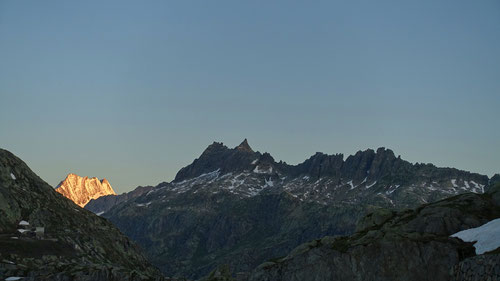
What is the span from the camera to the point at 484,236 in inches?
4685

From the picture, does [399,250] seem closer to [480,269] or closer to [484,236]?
[484,236]

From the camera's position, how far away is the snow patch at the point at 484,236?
111m

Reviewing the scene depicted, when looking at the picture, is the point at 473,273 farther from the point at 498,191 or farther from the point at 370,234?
the point at 498,191

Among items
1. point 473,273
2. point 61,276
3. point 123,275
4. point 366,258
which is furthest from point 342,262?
point 61,276

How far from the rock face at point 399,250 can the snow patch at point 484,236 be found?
216 centimetres

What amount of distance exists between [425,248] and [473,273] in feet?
97.1

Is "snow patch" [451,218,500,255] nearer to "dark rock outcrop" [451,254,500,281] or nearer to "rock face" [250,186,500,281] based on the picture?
"rock face" [250,186,500,281]

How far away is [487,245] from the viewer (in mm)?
112375

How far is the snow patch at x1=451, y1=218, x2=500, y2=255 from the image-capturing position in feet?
364

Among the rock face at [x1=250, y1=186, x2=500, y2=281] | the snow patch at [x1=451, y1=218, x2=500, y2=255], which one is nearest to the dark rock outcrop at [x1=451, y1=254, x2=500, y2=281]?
the rock face at [x1=250, y1=186, x2=500, y2=281]

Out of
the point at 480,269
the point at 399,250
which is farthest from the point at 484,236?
the point at 480,269

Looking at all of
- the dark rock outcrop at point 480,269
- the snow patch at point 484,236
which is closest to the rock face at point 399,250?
the dark rock outcrop at point 480,269

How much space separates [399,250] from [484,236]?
18.9m

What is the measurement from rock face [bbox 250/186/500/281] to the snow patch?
7.10 ft
